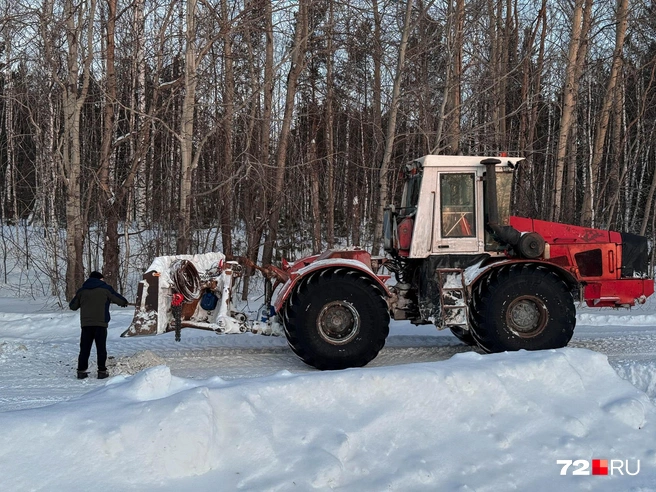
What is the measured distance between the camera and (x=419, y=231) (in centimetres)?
Answer: 805

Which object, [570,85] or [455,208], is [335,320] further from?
[570,85]

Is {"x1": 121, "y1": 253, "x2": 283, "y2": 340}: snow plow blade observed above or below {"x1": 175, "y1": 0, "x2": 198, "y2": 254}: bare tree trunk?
below

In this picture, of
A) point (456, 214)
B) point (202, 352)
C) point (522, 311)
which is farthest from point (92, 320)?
point (522, 311)

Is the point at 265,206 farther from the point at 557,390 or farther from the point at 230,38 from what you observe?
the point at 557,390

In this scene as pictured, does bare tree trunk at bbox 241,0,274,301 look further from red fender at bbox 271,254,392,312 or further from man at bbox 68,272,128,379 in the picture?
man at bbox 68,272,128,379

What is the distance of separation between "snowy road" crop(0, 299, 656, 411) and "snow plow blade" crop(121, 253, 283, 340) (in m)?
0.51

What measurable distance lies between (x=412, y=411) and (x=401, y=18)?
A: 41.4 ft

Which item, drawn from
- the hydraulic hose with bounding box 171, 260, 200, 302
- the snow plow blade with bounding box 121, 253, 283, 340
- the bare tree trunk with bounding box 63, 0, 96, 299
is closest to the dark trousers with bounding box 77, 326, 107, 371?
the snow plow blade with bounding box 121, 253, 283, 340

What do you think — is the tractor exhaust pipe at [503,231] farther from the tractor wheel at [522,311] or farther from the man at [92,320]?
the man at [92,320]

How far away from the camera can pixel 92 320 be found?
7.58 m

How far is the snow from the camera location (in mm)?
4125

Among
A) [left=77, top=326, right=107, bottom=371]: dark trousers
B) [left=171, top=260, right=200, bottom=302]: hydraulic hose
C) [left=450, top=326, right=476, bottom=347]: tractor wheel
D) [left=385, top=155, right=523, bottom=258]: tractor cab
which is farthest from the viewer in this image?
[left=450, top=326, right=476, bottom=347]: tractor wheel

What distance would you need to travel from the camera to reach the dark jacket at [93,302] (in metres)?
7.59

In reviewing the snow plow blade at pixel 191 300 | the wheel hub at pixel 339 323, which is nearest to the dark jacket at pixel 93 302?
the snow plow blade at pixel 191 300
